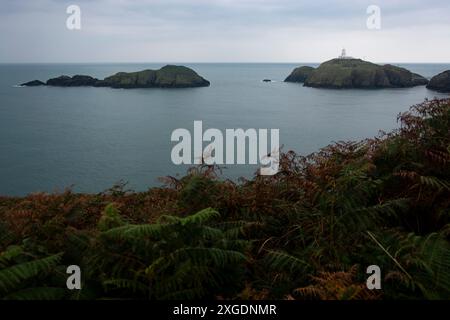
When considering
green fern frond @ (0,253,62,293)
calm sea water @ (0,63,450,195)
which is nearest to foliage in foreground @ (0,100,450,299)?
green fern frond @ (0,253,62,293)

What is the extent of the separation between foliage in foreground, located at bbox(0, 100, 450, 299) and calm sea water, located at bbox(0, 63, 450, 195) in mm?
22258

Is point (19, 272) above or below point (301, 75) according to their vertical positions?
below

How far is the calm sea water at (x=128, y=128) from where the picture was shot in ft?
137

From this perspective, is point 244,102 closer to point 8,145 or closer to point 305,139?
point 305,139

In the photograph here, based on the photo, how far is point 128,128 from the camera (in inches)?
2606

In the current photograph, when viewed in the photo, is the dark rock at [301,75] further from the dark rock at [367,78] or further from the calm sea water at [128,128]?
the calm sea water at [128,128]

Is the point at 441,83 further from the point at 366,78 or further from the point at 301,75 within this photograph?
the point at 301,75

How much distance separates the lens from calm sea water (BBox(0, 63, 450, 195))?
41906 mm

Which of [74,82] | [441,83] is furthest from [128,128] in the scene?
[74,82]

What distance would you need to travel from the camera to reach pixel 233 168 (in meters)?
34.7

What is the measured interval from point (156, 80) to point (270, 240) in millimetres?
140440

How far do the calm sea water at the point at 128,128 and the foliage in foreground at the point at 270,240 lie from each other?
2226 centimetres

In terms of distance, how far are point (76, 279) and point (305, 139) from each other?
49396mm
